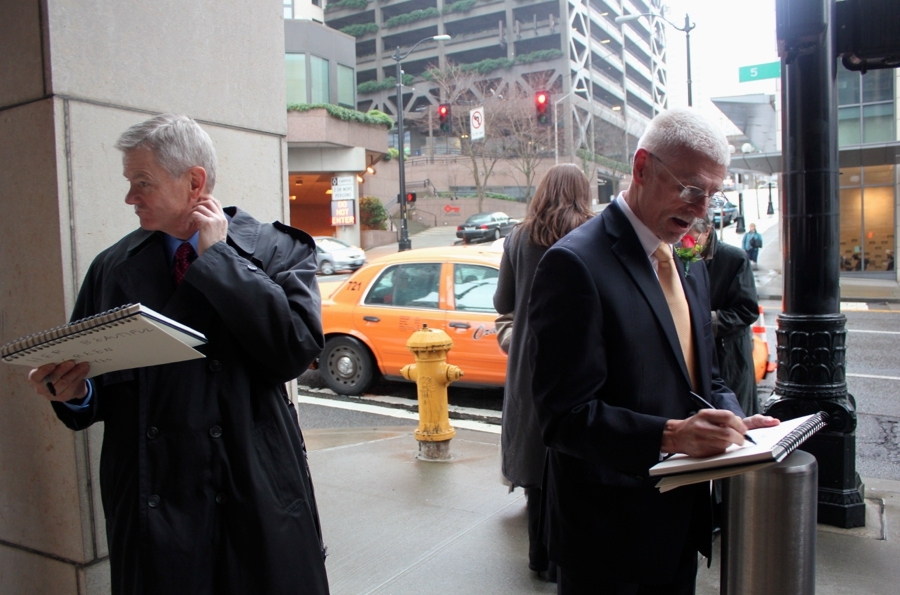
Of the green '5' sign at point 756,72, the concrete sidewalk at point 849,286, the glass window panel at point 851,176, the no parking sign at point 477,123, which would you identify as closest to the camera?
the green '5' sign at point 756,72

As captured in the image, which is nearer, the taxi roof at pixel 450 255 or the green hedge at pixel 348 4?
the taxi roof at pixel 450 255

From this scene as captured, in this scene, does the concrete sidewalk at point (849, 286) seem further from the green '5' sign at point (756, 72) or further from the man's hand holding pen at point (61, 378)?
the man's hand holding pen at point (61, 378)

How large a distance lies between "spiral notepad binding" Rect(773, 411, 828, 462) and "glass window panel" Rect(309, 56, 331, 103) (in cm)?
3810

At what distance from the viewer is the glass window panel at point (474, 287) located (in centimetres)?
798

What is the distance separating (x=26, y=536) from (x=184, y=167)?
1765 mm

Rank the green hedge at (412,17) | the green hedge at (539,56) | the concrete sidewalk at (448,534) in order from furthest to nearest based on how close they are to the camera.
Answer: the green hedge at (412,17), the green hedge at (539,56), the concrete sidewalk at (448,534)

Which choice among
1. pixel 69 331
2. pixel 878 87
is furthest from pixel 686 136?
pixel 878 87

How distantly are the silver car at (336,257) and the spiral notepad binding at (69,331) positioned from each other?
1051 inches

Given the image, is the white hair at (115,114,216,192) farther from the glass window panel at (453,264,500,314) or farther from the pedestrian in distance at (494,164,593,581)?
the glass window panel at (453,264,500,314)

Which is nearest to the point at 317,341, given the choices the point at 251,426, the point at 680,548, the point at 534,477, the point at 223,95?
the point at 251,426

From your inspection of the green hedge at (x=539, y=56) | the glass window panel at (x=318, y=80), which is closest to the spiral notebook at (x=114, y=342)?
the glass window panel at (x=318, y=80)

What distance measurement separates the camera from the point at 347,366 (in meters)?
8.72

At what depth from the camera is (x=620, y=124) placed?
77.0m

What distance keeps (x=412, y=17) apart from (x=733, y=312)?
225ft
